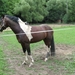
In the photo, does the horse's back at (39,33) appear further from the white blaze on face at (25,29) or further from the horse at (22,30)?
the white blaze on face at (25,29)

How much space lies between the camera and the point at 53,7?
135 ft

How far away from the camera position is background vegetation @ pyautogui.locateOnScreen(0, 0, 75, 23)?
36.3 meters

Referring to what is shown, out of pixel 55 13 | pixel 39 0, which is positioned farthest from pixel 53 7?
pixel 39 0

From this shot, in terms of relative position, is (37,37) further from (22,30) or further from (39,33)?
(22,30)

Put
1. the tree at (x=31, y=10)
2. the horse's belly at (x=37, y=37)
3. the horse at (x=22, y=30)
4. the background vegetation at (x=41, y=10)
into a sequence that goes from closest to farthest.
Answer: the horse at (x=22, y=30) < the horse's belly at (x=37, y=37) < the tree at (x=31, y=10) < the background vegetation at (x=41, y=10)

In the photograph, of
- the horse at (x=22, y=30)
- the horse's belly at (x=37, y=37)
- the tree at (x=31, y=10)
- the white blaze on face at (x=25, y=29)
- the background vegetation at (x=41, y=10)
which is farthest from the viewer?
the background vegetation at (x=41, y=10)

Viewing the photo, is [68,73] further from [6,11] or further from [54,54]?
[6,11]

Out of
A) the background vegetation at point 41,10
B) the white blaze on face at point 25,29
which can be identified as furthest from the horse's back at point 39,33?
the background vegetation at point 41,10

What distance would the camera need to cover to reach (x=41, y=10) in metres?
37.9

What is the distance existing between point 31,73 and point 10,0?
38996 mm

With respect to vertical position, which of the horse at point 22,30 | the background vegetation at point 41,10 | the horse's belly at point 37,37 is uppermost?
the horse at point 22,30

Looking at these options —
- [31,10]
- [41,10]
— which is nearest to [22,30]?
[31,10]

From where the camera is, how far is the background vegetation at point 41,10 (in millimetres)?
36256

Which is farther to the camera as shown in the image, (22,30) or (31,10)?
(31,10)
